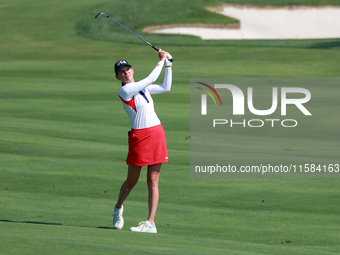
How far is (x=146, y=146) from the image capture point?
746 cm

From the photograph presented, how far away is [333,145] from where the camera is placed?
46.6ft

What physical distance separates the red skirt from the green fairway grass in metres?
0.93

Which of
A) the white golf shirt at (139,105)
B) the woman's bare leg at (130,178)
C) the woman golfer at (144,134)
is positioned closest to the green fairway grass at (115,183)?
the woman's bare leg at (130,178)

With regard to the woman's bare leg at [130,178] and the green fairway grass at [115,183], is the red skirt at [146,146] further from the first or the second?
the green fairway grass at [115,183]

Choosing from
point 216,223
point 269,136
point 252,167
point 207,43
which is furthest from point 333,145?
point 207,43

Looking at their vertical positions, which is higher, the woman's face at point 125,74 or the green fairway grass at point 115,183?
the woman's face at point 125,74

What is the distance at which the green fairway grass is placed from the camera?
6.75 metres

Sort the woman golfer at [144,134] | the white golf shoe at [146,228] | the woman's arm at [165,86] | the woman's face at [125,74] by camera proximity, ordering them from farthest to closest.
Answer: the woman's arm at [165,86]
the woman's face at [125,74]
the woman golfer at [144,134]
the white golf shoe at [146,228]

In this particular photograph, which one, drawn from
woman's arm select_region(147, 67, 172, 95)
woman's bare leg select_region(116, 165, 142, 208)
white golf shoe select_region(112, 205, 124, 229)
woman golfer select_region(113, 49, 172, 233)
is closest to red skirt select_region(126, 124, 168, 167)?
woman golfer select_region(113, 49, 172, 233)

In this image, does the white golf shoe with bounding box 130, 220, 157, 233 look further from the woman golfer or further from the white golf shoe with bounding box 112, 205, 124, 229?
the white golf shoe with bounding box 112, 205, 124, 229

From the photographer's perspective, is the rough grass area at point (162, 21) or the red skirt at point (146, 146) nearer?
the red skirt at point (146, 146)

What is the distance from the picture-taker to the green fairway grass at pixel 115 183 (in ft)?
22.1

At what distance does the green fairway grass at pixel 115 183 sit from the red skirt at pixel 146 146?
932 mm

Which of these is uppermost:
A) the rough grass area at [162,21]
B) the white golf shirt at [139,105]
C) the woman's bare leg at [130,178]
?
the rough grass area at [162,21]
